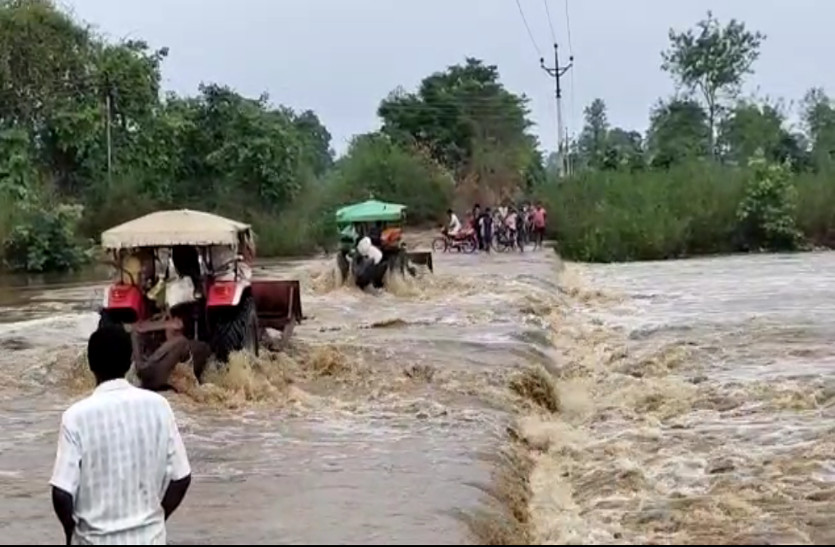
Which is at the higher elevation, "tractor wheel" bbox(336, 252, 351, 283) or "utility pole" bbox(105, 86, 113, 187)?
"utility pole" bbox(105, 86, 113, 187)

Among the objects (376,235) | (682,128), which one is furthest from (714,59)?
(376,235)

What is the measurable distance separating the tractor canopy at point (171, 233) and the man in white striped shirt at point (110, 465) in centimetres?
817

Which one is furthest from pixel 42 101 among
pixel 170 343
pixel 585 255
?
pixel 170 343

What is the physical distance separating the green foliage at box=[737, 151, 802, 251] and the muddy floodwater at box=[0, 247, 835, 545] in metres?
19.7

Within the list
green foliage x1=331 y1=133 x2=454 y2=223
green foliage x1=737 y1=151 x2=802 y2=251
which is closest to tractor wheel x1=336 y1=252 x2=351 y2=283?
green foliage x1=737 y1=151 x2=802 y2=251

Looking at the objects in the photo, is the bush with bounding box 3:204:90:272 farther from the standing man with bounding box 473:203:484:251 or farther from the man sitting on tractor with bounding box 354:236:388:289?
the man sitting on tractor with bounding box 354:236:388:289

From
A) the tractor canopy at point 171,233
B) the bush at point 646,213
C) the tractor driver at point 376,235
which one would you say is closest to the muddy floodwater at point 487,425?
the tractor canopy at point 171,233

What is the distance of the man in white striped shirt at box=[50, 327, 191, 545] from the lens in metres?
4.82

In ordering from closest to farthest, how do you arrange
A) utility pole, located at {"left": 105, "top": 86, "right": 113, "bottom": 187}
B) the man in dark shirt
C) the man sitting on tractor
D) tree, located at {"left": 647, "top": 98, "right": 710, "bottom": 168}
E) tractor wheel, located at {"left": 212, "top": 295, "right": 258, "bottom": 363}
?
1. tractor wheel, located at {"left": 212, "top": 295, "right": 258, "bottom": 363}
2. the man sitting on tractor
3. the man in dark shirt
4. utility pole, located at {"left": 105, "top": 86, "right": 113, "bottom": 187}
5. tree, located at {"left": 647, "top": 98, "right": 710, "bottom": 168}

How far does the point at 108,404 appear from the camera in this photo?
4.86m

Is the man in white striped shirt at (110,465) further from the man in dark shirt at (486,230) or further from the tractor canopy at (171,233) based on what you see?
the man in dark shirt at (486,230)

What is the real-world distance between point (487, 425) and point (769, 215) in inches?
1260

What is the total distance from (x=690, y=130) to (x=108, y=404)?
61.7 meters

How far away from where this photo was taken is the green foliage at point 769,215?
4103 centimetres
